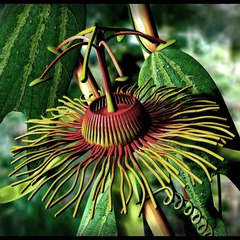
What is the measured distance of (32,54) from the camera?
645 millimetres

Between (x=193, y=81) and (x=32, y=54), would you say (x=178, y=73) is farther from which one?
(x=32, y=54)

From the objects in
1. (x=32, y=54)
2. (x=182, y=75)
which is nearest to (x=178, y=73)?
(x=182, y=75)

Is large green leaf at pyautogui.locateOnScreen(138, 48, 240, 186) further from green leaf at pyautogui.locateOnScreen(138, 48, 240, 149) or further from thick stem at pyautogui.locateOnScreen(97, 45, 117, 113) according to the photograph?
thick stem at pyautogui.locateOnScreen(97, 45, 117, 113)

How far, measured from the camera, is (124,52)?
113cm

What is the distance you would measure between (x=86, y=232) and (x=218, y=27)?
3.95 ft

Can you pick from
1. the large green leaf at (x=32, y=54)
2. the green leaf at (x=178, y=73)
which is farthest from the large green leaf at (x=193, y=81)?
the large green leaf at (x=32, y=54)

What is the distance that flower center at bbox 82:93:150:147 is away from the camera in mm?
412

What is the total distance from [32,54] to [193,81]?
0.22 m

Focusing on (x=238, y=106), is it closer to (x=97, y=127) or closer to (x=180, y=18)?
(x=180, y=18)

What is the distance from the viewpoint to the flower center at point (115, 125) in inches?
16.2

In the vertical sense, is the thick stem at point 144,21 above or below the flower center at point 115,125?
above

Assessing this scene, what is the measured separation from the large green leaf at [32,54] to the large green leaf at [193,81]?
12 centimetres

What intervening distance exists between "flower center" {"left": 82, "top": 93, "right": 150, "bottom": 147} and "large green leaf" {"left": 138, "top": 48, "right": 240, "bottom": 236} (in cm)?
20

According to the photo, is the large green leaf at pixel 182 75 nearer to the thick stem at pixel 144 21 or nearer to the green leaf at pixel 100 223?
the thick stem at pixel 144 21
